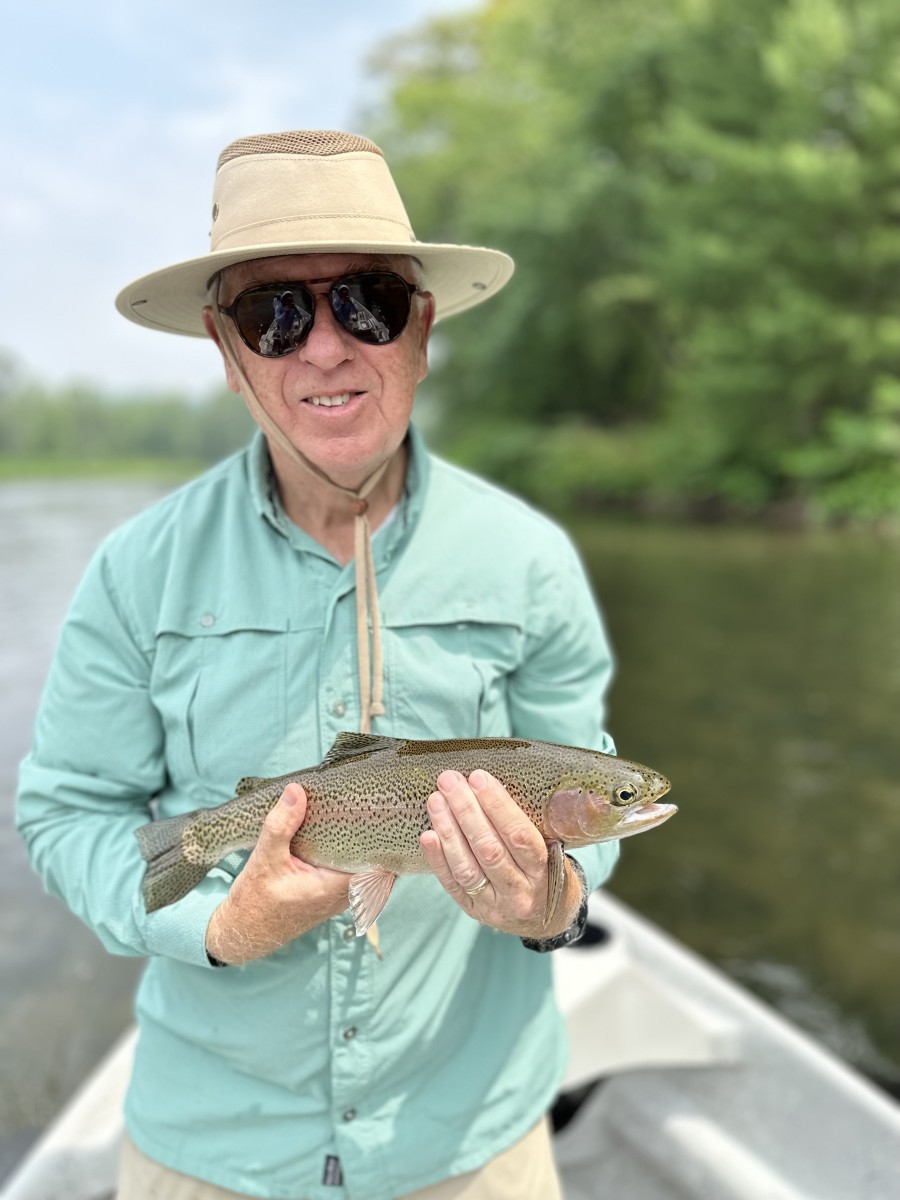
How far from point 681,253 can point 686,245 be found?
A: 27 centimetres

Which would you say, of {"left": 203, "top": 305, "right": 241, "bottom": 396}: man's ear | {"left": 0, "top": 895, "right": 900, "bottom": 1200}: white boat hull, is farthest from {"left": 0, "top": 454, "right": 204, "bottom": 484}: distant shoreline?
{"left": 203, "top": 305, "right": 241, "bottom": 396}: man's ear

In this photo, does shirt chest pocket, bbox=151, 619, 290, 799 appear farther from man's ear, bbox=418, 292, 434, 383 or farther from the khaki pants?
the khaki pants

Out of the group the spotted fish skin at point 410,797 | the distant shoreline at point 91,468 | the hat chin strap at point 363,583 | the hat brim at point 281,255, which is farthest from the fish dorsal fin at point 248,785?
the distant shoreline at point 91,468

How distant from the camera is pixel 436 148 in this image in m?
53.9

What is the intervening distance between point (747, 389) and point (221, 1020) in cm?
3092

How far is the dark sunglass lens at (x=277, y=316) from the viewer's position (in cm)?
204

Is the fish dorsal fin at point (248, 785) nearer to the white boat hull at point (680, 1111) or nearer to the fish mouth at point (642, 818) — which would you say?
the fish mouth at point (642, 818)

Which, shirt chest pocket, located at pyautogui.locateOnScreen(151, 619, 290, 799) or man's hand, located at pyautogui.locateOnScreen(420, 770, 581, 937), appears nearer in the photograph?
man's hand, located at pyautogui.locateOnScreen(420, 770, 581, 937)

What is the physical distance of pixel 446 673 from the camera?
7.23ft

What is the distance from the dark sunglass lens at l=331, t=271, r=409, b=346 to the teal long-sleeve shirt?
34cm

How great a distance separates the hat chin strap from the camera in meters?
2.14

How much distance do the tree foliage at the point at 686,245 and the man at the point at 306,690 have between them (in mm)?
28472

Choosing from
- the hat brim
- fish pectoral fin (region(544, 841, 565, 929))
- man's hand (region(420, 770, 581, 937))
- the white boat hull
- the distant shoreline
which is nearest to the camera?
man's hand (region(420, 770, 581, 937))

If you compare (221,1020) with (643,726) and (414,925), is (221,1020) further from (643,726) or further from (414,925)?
(643,726)
